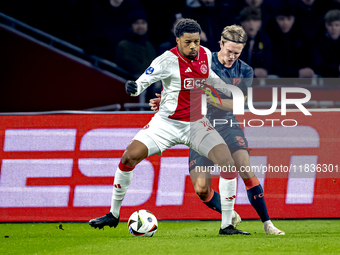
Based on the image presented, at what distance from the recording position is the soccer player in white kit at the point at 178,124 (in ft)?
14.4

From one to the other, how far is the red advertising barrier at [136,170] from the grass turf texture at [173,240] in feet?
0.55

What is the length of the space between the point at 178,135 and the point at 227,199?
2.36ft

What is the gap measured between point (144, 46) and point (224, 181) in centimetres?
298

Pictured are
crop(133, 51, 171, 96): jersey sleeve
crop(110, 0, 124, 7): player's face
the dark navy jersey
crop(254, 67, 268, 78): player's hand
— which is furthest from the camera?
crop(110, 0, 124, 7): player's face

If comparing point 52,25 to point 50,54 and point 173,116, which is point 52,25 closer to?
point 50,54

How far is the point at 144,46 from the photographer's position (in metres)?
6.85

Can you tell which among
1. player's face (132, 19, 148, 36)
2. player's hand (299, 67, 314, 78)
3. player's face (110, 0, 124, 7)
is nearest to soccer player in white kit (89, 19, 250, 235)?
player's face (132, 19, 148, 36)

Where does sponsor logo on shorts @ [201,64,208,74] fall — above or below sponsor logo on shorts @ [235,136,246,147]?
above

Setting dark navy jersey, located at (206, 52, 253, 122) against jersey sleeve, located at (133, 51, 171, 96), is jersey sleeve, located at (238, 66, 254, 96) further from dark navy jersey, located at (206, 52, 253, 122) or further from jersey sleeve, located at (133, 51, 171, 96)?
jersey sleeve, located at (133, 51, 171, 96)

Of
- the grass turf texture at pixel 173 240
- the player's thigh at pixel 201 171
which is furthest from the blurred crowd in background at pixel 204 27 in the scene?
the grass turf texture at pixel 173 240

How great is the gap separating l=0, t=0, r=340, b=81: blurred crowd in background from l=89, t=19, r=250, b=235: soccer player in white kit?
2.34 meters

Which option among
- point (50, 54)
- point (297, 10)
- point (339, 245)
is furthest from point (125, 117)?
point (297, 10)

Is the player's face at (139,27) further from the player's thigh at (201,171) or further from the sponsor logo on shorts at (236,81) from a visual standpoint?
the player's thigh at (201,171)

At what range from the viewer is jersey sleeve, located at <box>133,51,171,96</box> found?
4.33 metres
